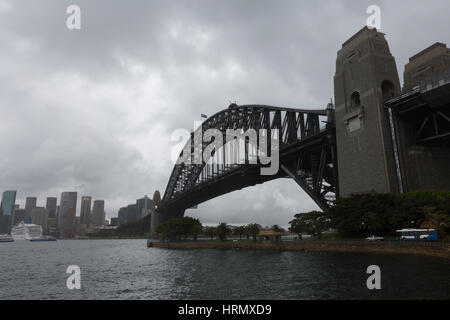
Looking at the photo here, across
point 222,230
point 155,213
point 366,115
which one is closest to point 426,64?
point 366,115

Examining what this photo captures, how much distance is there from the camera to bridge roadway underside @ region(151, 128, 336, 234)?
6781 cm

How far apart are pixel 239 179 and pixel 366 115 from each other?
50658 mm

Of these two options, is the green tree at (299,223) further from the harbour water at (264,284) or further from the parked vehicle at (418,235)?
the harbour water at (264,284)

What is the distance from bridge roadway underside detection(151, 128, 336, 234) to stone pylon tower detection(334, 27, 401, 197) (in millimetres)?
6293

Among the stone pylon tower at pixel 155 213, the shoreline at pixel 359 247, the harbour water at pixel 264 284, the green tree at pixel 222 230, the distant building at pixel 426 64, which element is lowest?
the harbour water at pixel 264 284

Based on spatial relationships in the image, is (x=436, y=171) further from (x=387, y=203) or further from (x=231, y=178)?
(x=231, y=178)

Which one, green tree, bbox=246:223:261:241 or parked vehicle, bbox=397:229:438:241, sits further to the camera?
green tree, bbox=246:223:261:241

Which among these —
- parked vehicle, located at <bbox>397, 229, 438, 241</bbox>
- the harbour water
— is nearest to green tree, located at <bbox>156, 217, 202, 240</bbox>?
the harbour water

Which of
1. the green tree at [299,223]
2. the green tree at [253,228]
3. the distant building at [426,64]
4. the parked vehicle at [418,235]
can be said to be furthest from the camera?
the green tree at [253,228]

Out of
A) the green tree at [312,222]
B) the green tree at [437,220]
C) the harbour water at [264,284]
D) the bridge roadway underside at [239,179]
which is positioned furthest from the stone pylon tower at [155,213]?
the green tree at [437,220]

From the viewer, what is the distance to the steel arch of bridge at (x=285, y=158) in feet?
218

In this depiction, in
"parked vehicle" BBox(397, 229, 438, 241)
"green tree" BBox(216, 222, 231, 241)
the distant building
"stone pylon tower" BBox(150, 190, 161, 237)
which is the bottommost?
"parked vehicle" BBox(397, 229, 438, 241)

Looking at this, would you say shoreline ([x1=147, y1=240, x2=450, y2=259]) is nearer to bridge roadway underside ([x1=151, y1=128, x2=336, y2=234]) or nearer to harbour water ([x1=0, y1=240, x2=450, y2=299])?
harbour water ([x1=0, y1=240, x2=450, y2=299])
